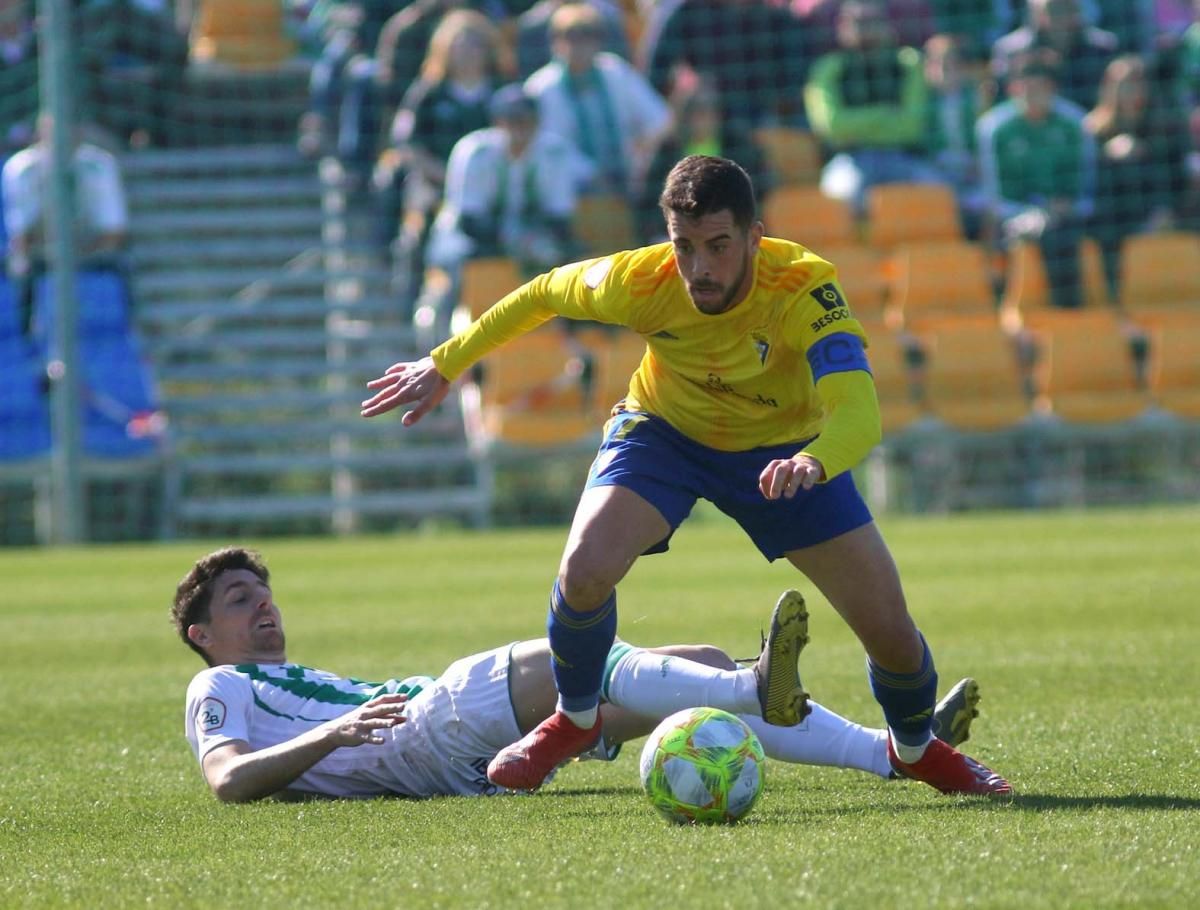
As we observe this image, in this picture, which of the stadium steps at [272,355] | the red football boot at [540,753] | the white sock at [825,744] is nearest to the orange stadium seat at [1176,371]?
the stadium steps at [272,355]

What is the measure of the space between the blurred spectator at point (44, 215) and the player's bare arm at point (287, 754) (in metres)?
13.0

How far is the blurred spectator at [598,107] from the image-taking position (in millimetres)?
17969

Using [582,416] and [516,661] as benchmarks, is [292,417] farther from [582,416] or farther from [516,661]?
[516,661]

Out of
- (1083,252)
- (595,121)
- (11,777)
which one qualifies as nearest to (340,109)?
(595,121)

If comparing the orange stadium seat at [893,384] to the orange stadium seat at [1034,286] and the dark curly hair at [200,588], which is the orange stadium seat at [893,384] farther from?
the dark curly hair at [200,588]

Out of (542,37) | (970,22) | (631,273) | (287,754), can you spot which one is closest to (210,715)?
(287,754)

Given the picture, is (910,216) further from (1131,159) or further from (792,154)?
(1131,159)

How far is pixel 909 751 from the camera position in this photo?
5.30m

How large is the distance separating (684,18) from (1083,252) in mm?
4493

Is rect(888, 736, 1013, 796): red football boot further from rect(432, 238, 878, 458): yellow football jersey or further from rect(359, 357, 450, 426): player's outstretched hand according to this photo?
rect(359, 357, 450, 426): player's outstretched hand

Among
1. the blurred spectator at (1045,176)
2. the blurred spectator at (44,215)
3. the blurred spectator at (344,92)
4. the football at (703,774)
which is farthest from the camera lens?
the blurred spectator at (344,92)

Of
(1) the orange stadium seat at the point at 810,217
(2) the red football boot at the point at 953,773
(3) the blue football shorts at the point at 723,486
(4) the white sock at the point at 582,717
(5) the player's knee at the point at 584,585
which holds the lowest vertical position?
(2) the red football boot at the point at 953,773

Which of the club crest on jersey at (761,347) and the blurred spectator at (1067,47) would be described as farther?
the blurred spectator at (1067,47)

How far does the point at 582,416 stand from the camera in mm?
17484
